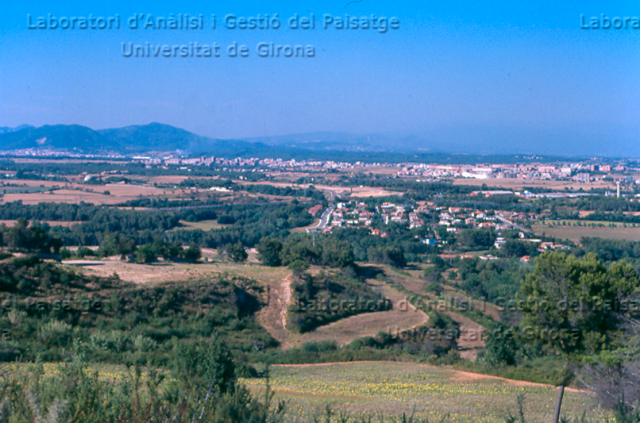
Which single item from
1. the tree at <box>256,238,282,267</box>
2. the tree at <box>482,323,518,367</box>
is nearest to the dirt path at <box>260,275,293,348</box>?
the tree at <box>256,238,282,267</box>

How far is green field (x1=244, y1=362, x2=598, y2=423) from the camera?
23.7ft

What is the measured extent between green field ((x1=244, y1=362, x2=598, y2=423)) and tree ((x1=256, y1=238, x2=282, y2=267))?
12504mm

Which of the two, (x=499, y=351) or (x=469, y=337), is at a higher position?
(x=499, y=351)

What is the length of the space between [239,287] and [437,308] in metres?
8.19

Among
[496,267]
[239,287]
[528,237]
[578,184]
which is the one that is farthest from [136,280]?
[578,184]

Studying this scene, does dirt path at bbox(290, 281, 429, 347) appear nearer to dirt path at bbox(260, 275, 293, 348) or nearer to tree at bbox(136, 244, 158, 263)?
dirt path at bbox(260, 275, 293, 348)

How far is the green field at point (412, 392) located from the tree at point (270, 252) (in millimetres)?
12504

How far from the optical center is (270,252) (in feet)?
83.1

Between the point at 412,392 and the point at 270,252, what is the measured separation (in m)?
16.6

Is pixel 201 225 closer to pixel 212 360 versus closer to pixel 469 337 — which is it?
pixel 469 337

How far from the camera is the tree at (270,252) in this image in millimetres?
25062

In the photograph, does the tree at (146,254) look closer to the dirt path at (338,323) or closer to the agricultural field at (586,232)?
the dirt path at (338,323)

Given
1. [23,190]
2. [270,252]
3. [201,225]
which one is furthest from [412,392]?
[23,190]

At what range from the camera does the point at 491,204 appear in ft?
156
